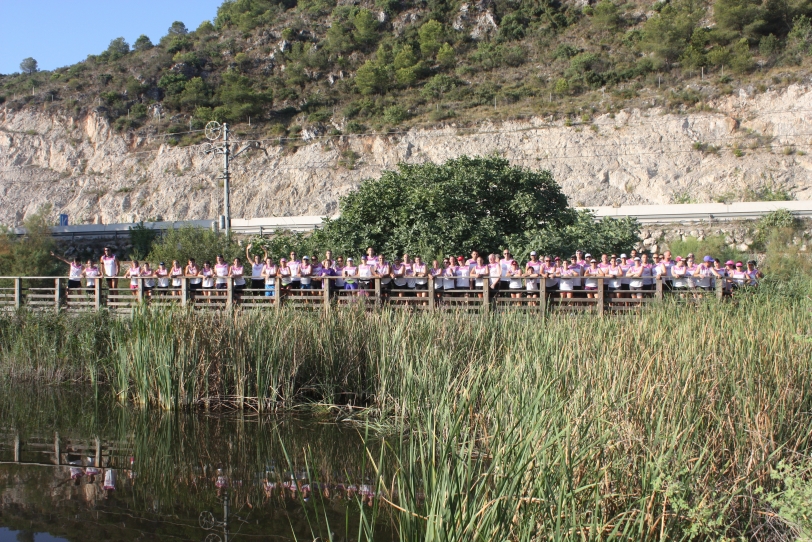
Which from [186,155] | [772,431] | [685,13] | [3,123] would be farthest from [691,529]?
[3,123]

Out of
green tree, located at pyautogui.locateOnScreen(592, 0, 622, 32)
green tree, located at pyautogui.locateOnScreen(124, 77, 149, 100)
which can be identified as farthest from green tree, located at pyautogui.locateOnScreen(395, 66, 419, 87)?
green tree, located at pyautogui.locateOnScreen(124, 77, 149, 100)

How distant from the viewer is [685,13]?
4634 centimetres

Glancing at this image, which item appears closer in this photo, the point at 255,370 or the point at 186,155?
the point at 255,370

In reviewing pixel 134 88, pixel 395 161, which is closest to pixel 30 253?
pixel 395 161

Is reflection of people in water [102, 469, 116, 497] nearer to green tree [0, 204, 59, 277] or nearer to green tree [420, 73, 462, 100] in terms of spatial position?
green tree [0, 204, 59, 277]

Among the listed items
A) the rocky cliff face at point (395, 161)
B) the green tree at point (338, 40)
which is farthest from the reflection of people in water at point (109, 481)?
the green tree at point (338, 40)

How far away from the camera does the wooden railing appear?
424 inches

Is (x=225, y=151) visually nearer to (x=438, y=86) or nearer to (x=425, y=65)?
(x=438, y=86)

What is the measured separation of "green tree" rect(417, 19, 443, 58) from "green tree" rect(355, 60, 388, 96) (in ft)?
18.3

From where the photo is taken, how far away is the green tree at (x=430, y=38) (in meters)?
54.3

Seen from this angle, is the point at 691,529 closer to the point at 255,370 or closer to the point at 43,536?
the point at 43,536

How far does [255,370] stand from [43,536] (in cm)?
345

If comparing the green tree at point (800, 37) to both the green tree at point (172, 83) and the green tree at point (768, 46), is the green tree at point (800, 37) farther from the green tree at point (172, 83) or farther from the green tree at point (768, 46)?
the green tree at point (172, 83)

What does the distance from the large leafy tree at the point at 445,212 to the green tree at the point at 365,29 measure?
41895 mm
